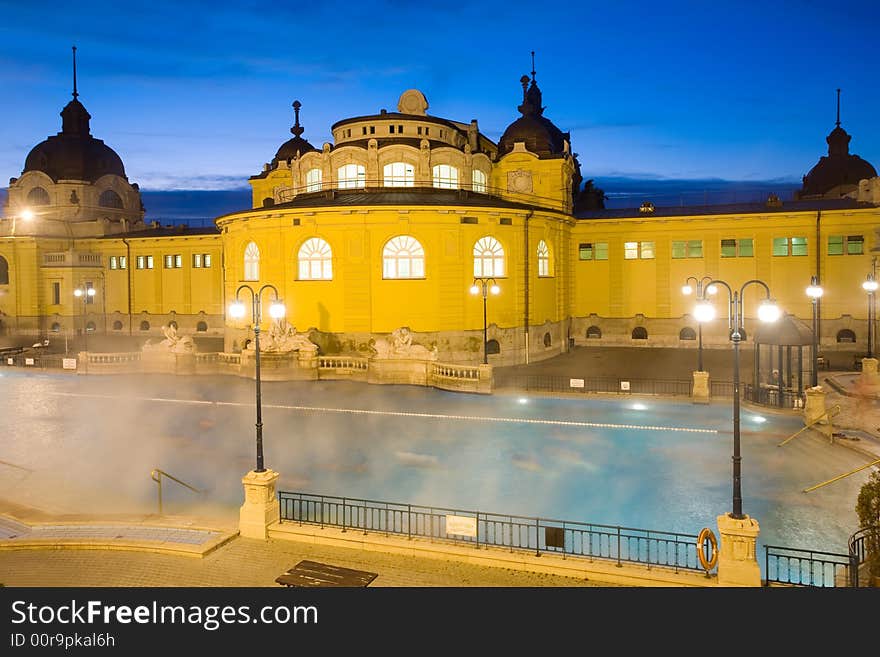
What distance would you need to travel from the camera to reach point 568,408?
29141 mm

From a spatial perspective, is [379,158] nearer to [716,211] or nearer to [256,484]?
[716,211]

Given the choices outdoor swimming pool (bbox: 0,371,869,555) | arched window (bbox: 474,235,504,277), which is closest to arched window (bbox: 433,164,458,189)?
arched window (bbox: 474,235,504,277)

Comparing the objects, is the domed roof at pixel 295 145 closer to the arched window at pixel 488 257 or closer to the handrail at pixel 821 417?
the arched window at pixel 488 257

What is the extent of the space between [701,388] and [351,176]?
27224 mm

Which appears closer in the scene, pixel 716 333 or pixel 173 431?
pixel 173 431

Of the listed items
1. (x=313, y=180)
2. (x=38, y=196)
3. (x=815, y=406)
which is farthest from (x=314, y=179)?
(x=38, y=196)

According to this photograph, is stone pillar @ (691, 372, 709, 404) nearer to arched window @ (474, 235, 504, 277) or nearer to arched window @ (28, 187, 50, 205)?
arched window @ (474, 235, 504, 277)

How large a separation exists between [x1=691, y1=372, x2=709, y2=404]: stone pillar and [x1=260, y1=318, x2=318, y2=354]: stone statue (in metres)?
19.6

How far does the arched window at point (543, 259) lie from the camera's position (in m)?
46.1

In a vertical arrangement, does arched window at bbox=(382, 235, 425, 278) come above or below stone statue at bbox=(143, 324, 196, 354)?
above

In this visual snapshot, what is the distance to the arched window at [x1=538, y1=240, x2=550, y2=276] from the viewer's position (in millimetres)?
46094

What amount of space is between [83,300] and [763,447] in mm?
59772

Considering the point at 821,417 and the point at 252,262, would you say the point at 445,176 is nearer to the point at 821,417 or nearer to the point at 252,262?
the point at 252,262

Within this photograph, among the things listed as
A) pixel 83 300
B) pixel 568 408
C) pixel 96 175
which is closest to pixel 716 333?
pixel 568 408
